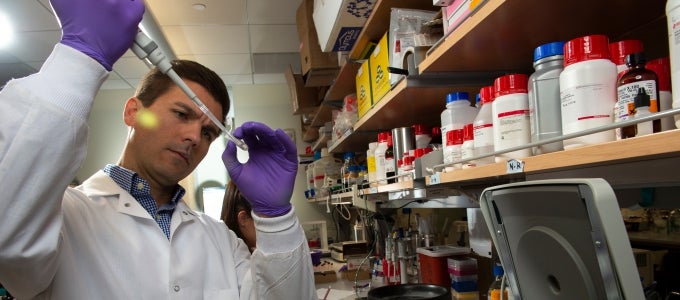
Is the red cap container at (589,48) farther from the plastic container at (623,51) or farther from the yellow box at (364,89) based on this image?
the yellow box at (364,89)

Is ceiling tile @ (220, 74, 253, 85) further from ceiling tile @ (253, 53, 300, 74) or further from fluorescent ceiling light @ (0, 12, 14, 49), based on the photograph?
fluorescent ceiling light @ (0, 12, 14, 49)

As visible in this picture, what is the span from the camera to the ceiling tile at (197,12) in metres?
3.28

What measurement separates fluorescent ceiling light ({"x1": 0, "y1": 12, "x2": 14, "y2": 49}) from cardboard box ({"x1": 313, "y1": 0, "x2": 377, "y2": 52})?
2.83 metres

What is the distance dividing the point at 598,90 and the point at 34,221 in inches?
38.9

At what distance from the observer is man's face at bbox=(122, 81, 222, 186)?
1152 millimetres

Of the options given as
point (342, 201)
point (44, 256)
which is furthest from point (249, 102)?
point (44, 256)

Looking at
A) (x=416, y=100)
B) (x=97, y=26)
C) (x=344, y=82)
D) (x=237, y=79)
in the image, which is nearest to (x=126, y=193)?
(x=97, y=26)

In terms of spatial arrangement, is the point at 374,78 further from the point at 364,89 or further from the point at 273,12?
the point at 273,12

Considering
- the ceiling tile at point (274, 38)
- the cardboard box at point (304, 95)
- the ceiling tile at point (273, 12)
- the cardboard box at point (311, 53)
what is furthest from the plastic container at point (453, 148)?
the ceiling tile at point (274, 38)

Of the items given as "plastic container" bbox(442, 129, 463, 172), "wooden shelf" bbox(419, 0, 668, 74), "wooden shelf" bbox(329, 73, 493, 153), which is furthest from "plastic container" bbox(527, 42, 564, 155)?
"wooden shelf" bbox(329, 73, 493, 153)

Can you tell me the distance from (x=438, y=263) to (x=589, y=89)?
1.46 m

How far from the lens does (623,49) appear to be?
701 millimetres

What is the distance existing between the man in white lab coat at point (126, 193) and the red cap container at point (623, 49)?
934 millimetres

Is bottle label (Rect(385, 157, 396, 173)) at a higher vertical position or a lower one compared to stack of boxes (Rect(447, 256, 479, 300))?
higher
